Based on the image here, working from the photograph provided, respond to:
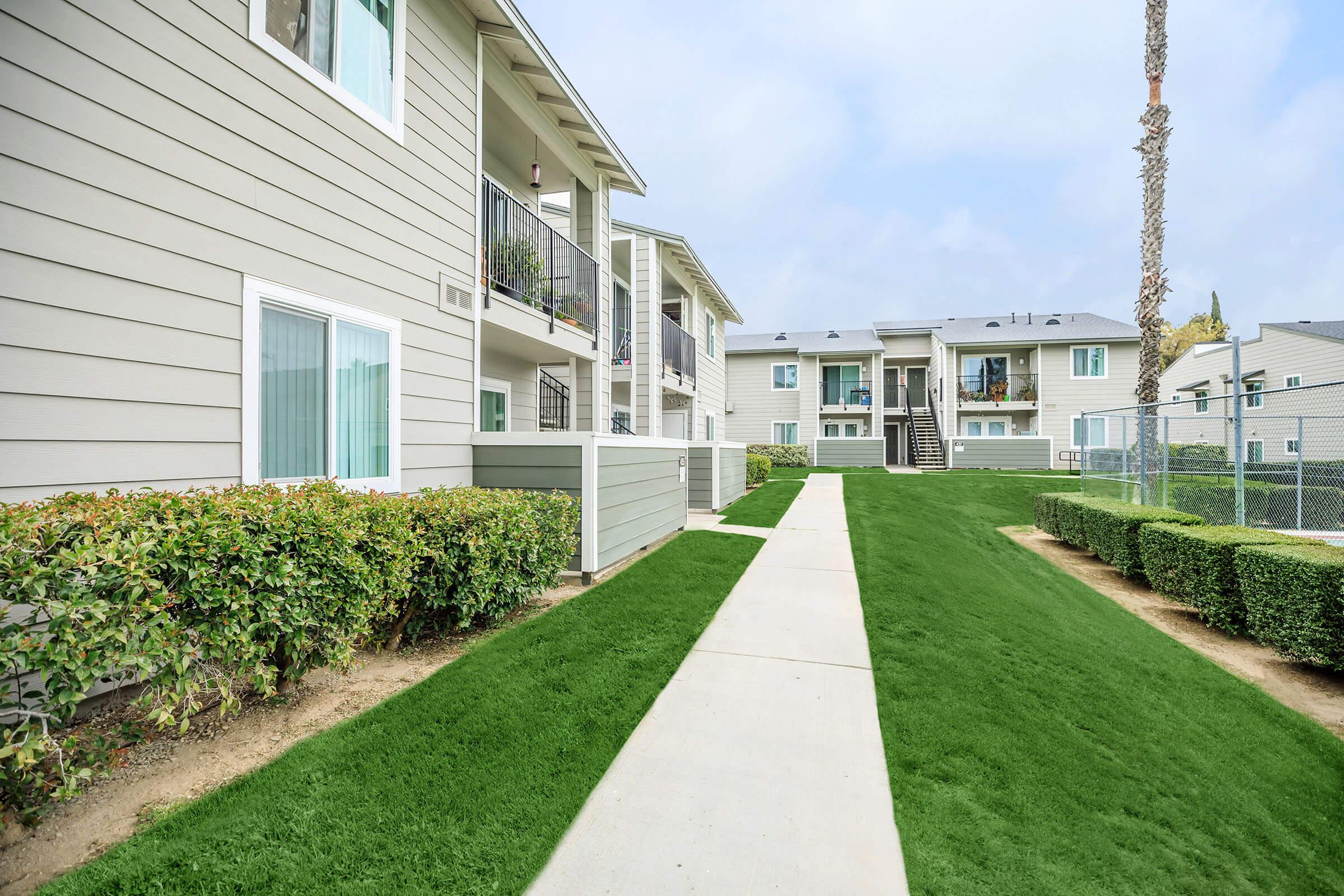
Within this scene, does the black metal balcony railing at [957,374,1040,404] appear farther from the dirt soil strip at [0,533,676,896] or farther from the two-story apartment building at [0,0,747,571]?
the dirt soil strip at [0,533,676,896]

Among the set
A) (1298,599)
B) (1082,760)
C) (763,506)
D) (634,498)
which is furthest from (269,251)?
(763,506)

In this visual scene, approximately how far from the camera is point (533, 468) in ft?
20.5

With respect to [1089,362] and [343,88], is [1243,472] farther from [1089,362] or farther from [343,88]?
[1089,362]

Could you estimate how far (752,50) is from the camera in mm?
45969

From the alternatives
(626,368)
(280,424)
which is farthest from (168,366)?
(626,368)

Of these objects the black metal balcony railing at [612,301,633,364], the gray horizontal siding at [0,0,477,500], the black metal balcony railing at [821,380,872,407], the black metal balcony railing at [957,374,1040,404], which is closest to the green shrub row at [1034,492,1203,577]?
the black metal balcony railing at [612,301,633,364]

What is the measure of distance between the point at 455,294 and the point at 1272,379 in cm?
2859

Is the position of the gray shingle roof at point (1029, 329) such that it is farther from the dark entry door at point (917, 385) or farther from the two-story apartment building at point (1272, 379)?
the two-story apartment building at point (1272, 379)

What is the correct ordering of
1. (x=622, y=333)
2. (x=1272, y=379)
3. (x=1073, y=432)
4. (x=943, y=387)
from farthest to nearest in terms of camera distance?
(x=943, y=387) < (x=1073, y=432) < (x=1272, y=379) < (x=622, y=333)

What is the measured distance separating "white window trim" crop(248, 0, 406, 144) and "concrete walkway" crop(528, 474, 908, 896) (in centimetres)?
508

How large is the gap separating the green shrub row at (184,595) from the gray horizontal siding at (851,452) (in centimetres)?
2546

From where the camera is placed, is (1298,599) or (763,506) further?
(763,506)

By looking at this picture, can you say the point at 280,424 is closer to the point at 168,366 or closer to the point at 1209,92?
the point at 168,366

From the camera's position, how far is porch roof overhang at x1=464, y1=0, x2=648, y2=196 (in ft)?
21.0
